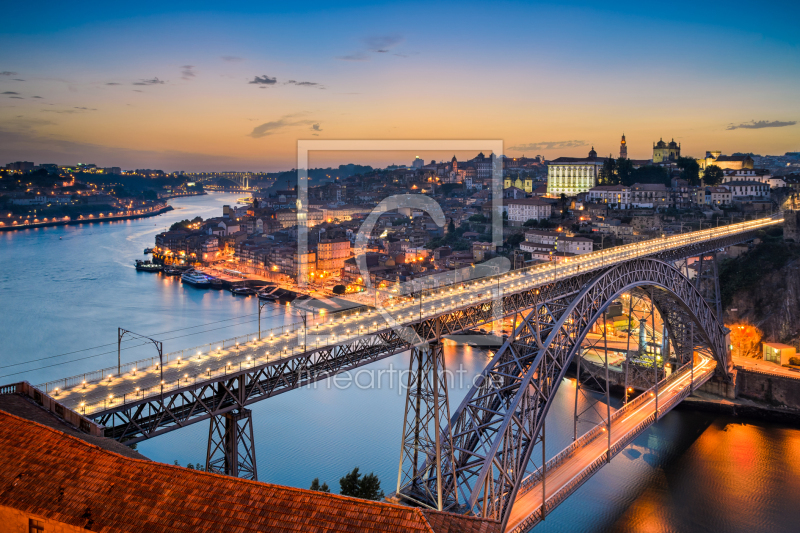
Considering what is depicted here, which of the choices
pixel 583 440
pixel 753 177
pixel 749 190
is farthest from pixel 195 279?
pixel 753 177

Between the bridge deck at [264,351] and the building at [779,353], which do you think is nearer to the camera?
the bridge deck at [264,351]

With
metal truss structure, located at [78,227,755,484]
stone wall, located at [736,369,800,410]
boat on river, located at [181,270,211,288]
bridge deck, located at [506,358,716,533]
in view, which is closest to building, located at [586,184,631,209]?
stone wall, located at [736,369,800,410]

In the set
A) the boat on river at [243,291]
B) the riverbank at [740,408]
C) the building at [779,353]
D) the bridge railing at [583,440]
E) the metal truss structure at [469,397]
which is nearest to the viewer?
the metal truss structure at [469,397]

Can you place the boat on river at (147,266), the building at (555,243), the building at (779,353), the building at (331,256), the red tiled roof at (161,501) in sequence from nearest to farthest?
the red tiled roof at (161,501) → the building at (779,353) → the building at (555,243) → the building at (331,256) → the boat on river at (147,266)

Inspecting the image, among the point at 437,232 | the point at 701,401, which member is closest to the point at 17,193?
the point at 437,232

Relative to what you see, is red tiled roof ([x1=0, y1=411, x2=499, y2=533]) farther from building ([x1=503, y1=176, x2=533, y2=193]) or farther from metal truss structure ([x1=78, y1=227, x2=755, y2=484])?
building ([x1=503, y1=176, x2=533, y2=193])

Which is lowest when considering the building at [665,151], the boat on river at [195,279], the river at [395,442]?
the river at [395,442]

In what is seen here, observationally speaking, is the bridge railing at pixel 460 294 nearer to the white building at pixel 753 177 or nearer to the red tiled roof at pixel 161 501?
the red tiled roof at pixel 161 501

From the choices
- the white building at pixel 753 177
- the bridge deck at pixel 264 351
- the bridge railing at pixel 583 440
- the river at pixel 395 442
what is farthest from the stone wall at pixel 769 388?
the white building at pixel 753 177
